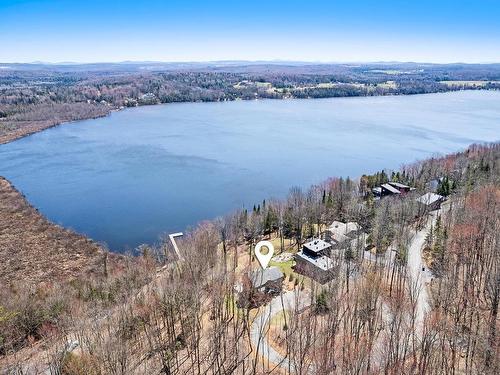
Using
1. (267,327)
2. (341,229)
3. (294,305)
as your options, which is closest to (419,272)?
(341,229)

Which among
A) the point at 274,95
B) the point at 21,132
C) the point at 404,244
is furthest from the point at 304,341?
the point at 274,95

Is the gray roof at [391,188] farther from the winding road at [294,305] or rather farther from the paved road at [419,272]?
the winding road at [294,305]

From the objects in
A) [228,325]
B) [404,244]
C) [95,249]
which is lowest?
[95,249]

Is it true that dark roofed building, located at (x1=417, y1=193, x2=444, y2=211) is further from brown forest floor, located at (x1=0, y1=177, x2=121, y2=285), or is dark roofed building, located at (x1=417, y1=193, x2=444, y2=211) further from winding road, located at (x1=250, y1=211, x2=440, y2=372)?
brown forest floor, located at (x1=0, y1=177, x2=121, y2=285)

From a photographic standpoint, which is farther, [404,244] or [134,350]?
[404,244]

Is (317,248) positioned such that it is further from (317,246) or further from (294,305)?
(294,305)

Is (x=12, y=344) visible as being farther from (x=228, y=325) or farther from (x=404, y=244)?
(x=404, y=244)

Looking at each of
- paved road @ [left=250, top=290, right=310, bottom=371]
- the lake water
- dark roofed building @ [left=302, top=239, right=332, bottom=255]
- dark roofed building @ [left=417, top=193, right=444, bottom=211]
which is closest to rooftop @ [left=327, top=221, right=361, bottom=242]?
dark roofed building @ [left=302, top=239, right=332, bottom=255]
